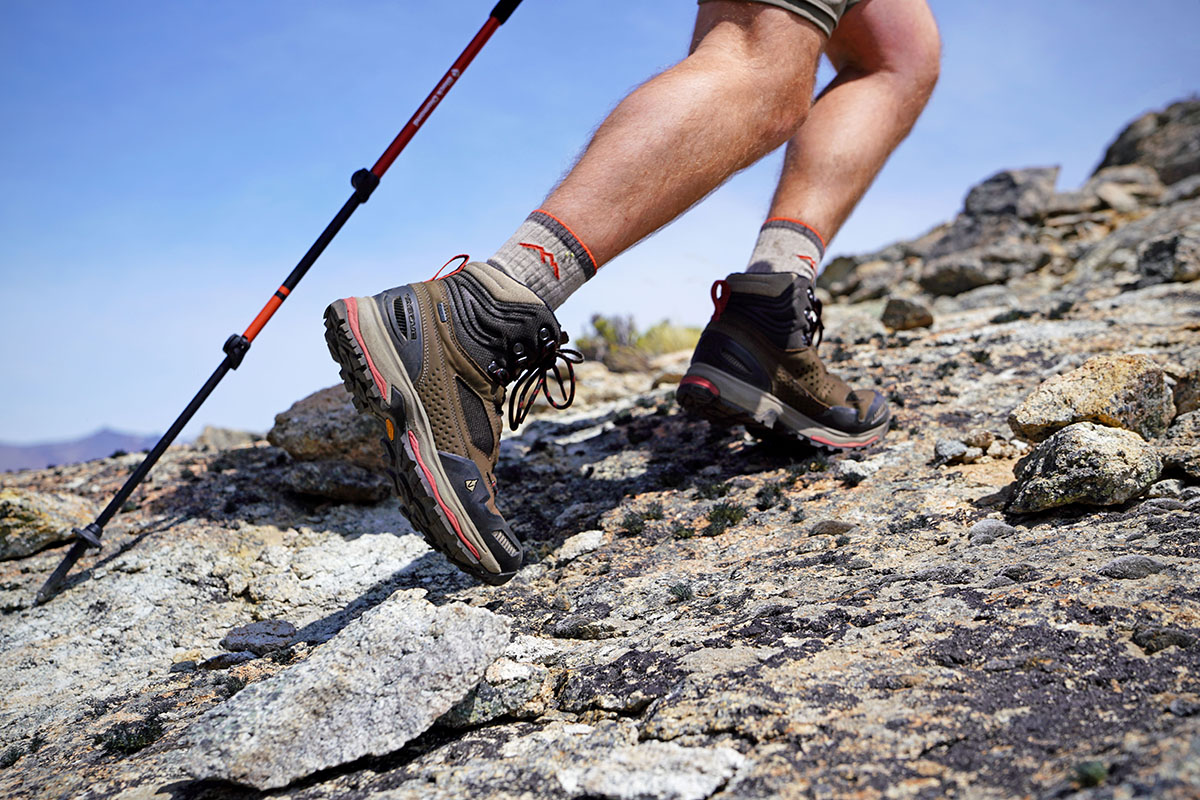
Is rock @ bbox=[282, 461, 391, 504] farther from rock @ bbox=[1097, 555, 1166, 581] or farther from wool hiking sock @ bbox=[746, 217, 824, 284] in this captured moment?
rock @ bbox=[1097, 555, 1166, 581]

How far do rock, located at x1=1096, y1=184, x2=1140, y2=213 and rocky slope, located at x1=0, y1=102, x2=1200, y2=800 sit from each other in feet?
38.2

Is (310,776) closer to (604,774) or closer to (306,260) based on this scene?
(604,774)

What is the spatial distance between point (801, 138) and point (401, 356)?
1896 mm

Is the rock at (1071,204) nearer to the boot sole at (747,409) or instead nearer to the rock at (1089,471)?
the boot sole at (747,409)

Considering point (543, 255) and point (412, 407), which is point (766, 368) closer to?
point (543, 255)

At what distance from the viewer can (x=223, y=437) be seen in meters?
5.25

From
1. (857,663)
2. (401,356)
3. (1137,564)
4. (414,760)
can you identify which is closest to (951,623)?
(857,663)

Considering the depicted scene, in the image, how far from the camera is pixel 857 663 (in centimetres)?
142

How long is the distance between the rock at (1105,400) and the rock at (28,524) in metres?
3.56

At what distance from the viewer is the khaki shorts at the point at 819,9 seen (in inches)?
90.4

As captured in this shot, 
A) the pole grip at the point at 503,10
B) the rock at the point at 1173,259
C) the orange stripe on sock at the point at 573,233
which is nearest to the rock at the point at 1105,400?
the orange stripe on sock at the point at 573,233

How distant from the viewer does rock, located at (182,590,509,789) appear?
1324mm

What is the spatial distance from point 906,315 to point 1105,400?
3.45m

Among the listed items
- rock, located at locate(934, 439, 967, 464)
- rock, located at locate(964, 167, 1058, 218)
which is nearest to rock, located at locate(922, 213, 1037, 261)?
rock, located at locate(964, 167, 1058, 218)
